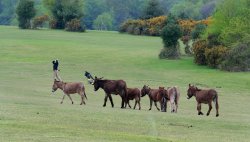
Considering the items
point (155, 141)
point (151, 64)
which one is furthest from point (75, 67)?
point (155, 141)

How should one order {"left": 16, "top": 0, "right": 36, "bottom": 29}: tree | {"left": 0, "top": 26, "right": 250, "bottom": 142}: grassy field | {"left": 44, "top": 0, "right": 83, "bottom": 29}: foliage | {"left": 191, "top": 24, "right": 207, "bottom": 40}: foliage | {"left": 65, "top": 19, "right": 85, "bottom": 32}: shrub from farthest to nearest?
1. {"left": 44, "top": 0, "right": 83, "bottom": 29}: foliage
2. {"left": 16, "top": 0, "right": 36, "bottom": 29}: tree
3. {"left": 65, "top": 19, "right": 85, "bottom": 32}: shrub
4. {"left": 191, "top": 24, "right": 207, "bottom": 40}: foliage
5. {"left": 0, "top": 26, "right": 250, "bottom": 142}: grassy field

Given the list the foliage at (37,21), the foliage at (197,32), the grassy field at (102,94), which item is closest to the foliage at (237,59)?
the grassy field at (102,94)

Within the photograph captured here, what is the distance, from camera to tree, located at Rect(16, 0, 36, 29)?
118025mm

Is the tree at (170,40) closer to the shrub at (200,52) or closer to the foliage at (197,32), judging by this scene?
the shrub at (200,52)

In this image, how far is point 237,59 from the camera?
6575cm

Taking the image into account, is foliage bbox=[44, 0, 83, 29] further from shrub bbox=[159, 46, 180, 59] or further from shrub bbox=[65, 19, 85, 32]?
shrub bbox=[159, 46, 180, 59]

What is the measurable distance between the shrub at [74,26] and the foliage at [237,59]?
53.3m

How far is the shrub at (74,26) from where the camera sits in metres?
116

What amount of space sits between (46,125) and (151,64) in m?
47.5

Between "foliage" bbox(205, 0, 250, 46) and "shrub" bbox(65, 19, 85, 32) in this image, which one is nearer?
"foliage" bbox(205, 0, 250, 46)

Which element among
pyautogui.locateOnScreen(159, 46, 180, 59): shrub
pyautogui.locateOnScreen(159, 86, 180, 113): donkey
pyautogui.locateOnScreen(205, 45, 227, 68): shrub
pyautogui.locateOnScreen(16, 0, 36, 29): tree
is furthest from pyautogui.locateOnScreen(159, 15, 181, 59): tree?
pyautogui.locateOnScreen(16, 0, 36, 29): tree

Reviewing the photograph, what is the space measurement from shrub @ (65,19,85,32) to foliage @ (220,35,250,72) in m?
53.3

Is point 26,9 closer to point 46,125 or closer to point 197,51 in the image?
point 197,51

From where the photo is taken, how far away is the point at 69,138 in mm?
20500
